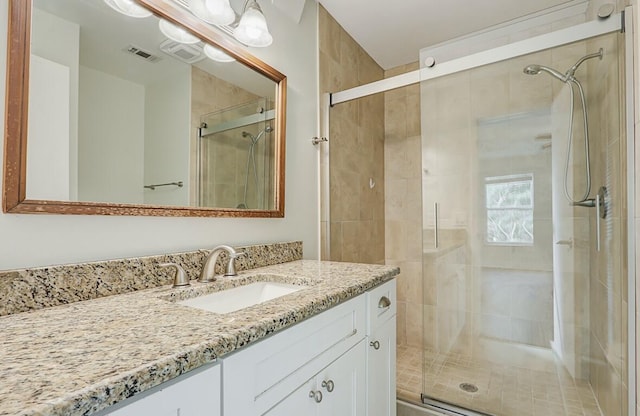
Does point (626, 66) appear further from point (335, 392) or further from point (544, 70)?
point (335, 392)

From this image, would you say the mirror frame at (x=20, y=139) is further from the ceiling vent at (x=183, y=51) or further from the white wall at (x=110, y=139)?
the ceiling vent at (x=183, y=51)

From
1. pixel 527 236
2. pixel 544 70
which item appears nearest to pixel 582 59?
pixel 544 70

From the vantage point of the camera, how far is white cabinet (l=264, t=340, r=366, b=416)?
750 millimetres

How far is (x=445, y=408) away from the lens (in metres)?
1.65

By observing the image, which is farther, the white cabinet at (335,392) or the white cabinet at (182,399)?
the white cabinet at (335,392)

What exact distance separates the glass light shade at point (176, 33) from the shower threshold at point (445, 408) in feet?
6.80

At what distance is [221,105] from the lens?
51.7 inches

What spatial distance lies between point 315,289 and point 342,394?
0.33 m

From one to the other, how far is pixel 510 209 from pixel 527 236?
0.58 feet

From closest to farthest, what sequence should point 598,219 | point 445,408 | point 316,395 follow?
point 316,395 < point 598,219 < point 445,408

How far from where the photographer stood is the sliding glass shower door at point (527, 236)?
148cm

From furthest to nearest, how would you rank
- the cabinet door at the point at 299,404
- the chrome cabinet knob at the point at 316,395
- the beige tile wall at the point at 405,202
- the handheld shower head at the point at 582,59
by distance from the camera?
the beige tile wall at the point at 405,202, the handheld shower head at the point at 582,59, the chrome cabinet knob at the point at 316,395, the cabinet door at the point at 299,404

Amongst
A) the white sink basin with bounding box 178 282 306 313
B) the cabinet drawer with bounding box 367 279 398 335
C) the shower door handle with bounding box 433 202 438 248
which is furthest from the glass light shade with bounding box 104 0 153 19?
the shower door handle with bounding box 433 202 438 248

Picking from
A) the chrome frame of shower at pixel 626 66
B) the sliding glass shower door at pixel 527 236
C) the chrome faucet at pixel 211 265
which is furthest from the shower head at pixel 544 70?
the chrome faucet at pixel 211 265
